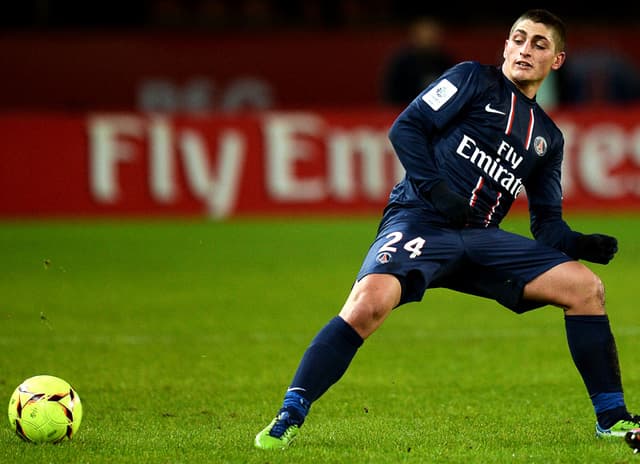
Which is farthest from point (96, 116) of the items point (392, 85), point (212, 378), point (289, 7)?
point (212, 378)

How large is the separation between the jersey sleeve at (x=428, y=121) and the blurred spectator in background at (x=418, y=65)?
1011cm

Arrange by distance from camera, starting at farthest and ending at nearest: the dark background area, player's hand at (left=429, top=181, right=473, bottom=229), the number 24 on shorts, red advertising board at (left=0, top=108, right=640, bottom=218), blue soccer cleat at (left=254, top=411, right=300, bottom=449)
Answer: the dark background area → red advertising board at (left=0, top=108, right=640, bottom=218) → the number 24 on shorts → player's hand at (left=429, top=181, right=473, bottom=229) → blue soccer cleat at (left=254, top=411, right=300, bottom=449)

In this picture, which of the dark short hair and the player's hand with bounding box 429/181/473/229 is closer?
the player's hand with bounding box 429/181/473/229

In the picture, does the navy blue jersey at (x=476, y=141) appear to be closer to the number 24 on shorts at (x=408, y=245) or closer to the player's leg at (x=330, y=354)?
the number 24 on shorts at (x=408, y=245)

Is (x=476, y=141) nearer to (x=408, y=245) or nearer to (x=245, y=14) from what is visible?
(x=408, y=245)

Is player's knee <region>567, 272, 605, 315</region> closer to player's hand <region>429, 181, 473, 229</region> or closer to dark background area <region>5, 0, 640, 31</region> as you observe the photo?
player's hand <region>429, 181, 473, 229</region>

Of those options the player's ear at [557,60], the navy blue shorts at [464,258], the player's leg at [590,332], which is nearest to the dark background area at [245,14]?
the player's ear at [557,60]

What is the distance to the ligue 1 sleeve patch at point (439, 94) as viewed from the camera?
5.54m

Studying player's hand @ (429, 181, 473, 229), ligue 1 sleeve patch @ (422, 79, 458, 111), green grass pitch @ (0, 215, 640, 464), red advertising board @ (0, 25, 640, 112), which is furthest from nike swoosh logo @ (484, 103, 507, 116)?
red advertising board @ (0, 25, 640, 112)

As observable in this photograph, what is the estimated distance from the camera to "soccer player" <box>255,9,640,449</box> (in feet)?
17.2

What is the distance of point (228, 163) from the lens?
16.1m

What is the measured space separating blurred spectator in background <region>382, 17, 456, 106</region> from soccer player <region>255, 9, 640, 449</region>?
997 centimetres

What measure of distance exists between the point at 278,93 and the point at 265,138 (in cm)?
405

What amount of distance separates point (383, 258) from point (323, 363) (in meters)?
0.50
